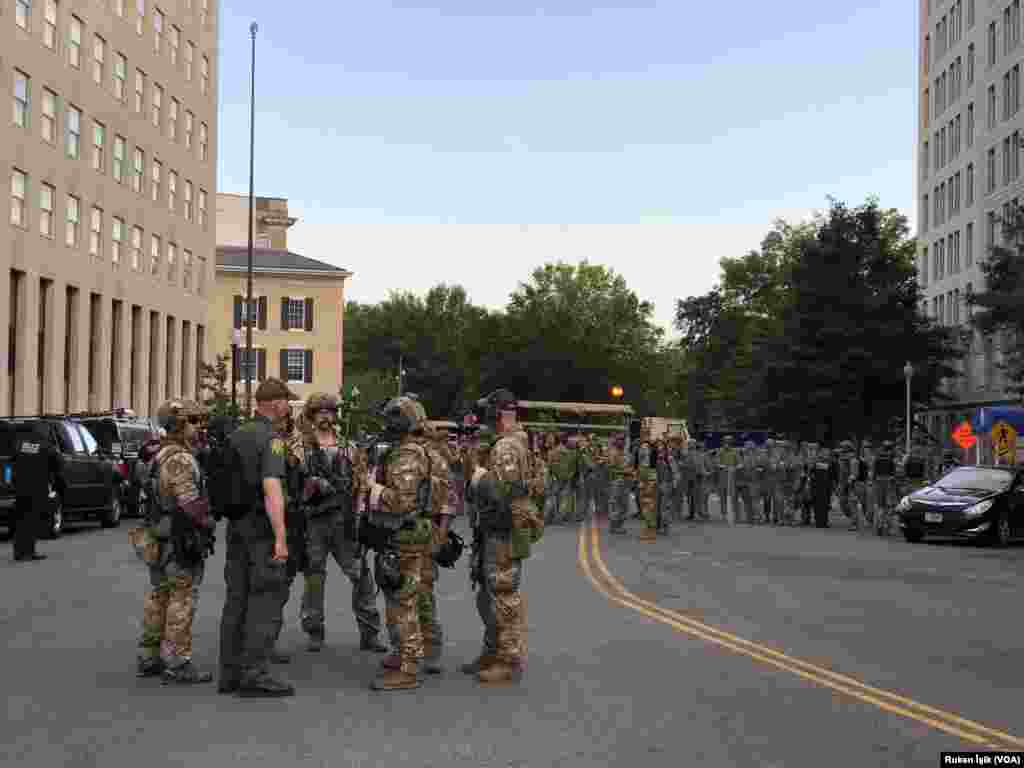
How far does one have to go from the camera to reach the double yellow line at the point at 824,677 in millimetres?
7836

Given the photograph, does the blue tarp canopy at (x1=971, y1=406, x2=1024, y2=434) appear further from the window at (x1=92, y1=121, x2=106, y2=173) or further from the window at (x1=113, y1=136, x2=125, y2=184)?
the window at (x1=113, y1=136, x2=125, y2=184)

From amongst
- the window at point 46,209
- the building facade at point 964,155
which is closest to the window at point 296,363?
the building facade at point 964,155

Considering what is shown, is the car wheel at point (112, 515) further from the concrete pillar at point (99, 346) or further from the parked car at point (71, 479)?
the concrete pillar at point (99, 346)

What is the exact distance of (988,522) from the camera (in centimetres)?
2567

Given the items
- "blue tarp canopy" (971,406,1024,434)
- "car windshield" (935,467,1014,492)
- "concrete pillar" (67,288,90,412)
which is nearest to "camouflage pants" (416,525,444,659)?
"car windshield" (935,467,1014,492)

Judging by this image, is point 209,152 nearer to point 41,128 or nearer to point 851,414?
point 41,128

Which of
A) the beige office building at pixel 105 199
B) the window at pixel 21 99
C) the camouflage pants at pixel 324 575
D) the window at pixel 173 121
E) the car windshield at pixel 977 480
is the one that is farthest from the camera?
the window at pixel 173 121

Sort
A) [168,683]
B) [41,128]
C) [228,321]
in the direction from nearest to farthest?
1. [168,683]
2. [41,128]
3. [228,321]

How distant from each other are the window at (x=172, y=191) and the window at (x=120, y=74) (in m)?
6.37

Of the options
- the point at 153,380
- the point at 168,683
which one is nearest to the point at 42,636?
the point at 168,683

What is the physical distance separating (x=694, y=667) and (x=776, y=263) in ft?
276

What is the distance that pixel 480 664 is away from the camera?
9.74 m

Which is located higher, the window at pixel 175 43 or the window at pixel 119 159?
the window at pixel 175 43

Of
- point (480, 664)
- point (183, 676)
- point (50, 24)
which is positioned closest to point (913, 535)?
point (480, 664)
